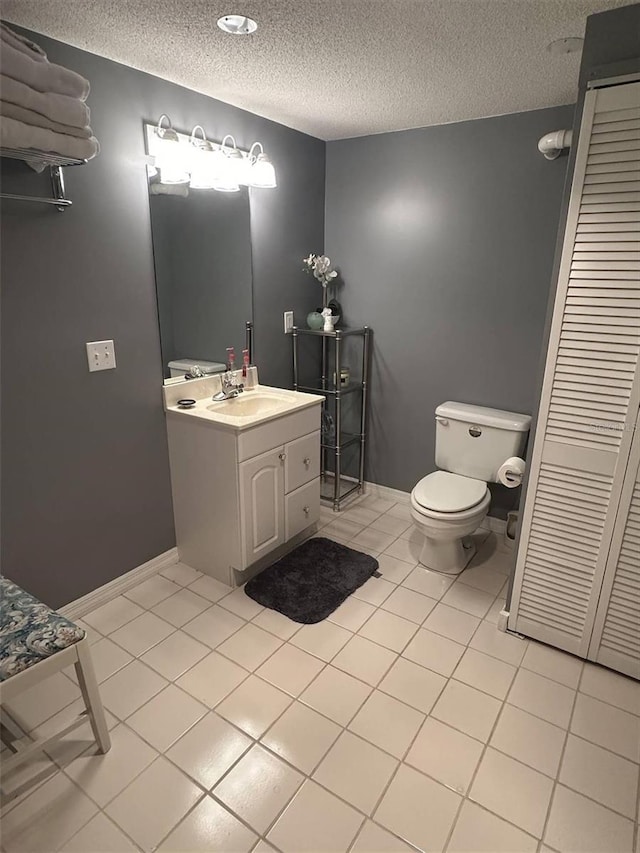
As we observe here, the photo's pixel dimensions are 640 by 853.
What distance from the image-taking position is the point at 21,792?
1.39 meters

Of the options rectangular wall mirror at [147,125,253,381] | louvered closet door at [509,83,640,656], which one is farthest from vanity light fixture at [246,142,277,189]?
louvered closet door at [509,83,640,656]

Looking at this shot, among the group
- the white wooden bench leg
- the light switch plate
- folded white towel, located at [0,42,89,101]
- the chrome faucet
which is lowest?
the white wooden bench leg

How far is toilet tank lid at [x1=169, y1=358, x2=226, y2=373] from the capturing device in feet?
7.63

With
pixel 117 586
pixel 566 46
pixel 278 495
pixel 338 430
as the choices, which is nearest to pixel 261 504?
pixel 278 495

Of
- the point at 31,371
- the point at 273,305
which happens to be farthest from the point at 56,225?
the point at 273,305

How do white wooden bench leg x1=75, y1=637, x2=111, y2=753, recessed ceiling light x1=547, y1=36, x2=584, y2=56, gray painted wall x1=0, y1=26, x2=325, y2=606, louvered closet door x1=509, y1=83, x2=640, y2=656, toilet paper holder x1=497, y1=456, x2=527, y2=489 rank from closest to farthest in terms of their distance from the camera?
white wooden bench leg x1=75, y1=637, x2=111, y2=753
louvered closet door x1=509, y1=83, x2=640, y2=656
recessed ceiling light x1=547, y1=36, x2=584, y2=56
gray painted wall x1=0, y1=26, x2=325, y2=606
toilet paper holder x1=497, y1=456, x2=527, y2=489

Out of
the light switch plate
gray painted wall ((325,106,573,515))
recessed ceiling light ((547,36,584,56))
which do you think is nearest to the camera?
recessed ceiling light ((547,36,584,56))

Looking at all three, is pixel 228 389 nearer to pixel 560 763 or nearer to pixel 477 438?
pixel 477 438

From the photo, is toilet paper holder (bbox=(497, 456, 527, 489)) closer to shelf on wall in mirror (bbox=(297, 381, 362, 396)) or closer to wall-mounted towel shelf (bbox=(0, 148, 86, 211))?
shelf on wall in mirror (bbox=(297, 381, 362, 396))


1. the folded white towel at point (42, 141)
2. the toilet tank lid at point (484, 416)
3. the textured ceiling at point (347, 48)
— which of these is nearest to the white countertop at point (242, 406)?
the toilet tank lid at point (484, 416)

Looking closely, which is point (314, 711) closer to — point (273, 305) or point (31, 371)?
point (31, 371)

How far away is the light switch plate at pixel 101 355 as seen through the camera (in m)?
1.95

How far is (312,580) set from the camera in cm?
237

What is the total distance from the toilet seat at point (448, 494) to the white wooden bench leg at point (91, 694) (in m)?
1.53
